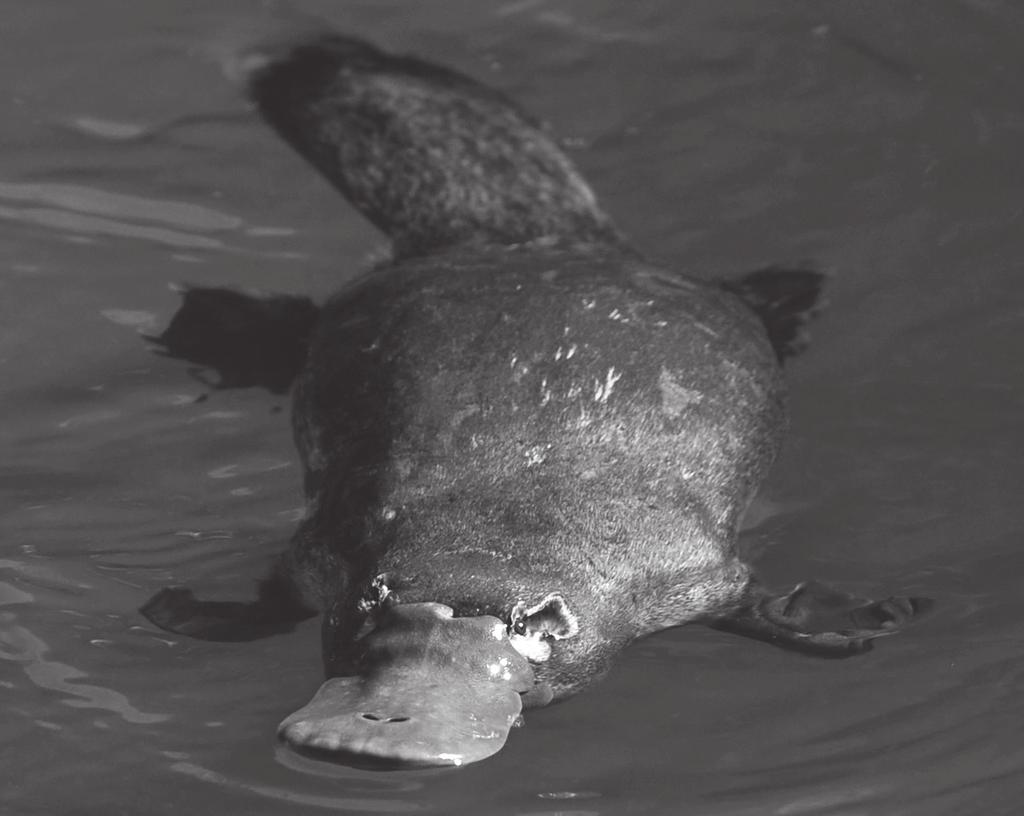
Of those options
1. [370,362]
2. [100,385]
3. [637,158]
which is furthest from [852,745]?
[637,158]

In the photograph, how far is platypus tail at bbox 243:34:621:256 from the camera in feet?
18.6

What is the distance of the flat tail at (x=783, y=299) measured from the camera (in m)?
5.38

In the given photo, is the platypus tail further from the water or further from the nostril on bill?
the nostril on bill

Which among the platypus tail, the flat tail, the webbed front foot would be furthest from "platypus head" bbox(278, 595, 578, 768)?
the platypus tail

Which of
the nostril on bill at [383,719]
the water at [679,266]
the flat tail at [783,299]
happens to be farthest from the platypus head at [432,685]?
the flat tail at [783,299]

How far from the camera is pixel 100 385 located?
5.42 metres

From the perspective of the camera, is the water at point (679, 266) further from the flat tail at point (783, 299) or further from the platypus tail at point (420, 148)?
the platypus tail at point (420, 148)

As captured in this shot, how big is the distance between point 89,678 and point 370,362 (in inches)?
39.2

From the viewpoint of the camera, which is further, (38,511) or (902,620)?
(38,511)

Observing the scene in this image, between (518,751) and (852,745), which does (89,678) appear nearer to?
(518,751)

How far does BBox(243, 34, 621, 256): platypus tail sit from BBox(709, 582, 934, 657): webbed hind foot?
5.15 ft

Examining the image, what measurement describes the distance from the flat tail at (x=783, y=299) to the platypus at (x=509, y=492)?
4 centimetres

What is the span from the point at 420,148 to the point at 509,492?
2.58 metres

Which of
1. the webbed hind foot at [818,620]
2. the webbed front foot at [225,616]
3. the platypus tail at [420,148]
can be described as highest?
the platypus tail at [420,148]
